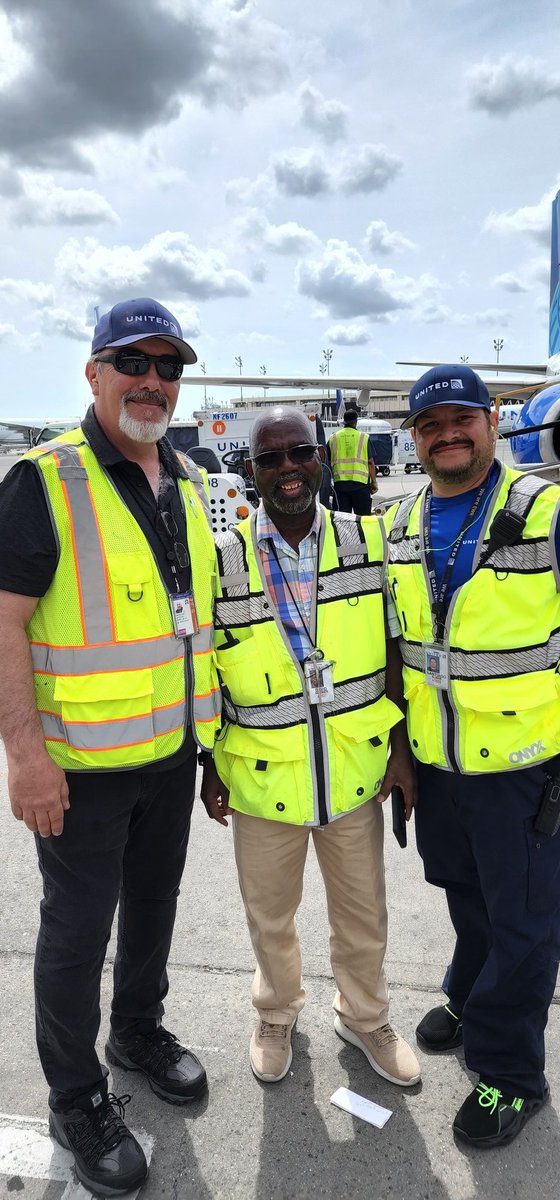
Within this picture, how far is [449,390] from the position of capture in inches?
79.6

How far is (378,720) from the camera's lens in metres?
2.11

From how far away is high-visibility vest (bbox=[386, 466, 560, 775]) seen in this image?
1854mm

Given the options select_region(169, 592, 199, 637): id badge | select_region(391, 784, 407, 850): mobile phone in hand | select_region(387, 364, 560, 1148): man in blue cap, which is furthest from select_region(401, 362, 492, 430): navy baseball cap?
select_region(391, 784, 407, 850): mobile phone in hand

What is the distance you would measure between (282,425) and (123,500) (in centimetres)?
54

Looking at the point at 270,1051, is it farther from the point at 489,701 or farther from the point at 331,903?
the point at 489,701

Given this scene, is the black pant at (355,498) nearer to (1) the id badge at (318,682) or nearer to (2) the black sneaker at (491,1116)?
(1) the id badge at (318,682)

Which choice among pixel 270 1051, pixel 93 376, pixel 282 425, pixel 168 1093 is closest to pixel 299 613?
pixel 282 425

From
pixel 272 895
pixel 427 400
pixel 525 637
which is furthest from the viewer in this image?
pixel 272 895

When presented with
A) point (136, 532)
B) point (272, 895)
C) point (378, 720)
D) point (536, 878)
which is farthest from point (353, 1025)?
point (136, 532)

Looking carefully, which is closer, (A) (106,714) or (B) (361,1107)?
(A) (106,714)

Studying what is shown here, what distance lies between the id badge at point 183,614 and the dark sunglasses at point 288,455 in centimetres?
47

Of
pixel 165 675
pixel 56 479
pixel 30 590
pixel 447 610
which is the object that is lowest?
pixel 165 675

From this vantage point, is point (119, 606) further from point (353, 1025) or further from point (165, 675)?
point (353, 1025)

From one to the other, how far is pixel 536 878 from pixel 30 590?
1.59m
